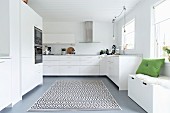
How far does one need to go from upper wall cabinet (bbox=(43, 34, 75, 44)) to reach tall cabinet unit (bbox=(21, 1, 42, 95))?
9.12ft

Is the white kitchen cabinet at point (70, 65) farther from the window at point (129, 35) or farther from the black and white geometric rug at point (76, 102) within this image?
the black and white geometric rug at point (76, 102)

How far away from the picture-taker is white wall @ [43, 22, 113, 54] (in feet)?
24.7

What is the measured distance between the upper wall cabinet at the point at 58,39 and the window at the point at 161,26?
165 inches

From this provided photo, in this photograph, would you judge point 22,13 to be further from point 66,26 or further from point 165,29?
point 66,26

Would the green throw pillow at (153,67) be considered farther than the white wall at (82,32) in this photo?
No

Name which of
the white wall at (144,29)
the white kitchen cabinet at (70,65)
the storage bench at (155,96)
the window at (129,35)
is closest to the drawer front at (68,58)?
the white kitchen cabinet at (70,65)

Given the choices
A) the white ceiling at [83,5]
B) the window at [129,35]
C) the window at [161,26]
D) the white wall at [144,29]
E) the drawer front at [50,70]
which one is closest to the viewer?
the window at [161,26]

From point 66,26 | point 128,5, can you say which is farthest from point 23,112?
point 66,26

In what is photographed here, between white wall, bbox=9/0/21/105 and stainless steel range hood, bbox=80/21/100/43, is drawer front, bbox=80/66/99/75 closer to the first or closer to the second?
stainless steel range hood, bbox=80/21/100/43

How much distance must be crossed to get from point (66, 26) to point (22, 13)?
4.09m

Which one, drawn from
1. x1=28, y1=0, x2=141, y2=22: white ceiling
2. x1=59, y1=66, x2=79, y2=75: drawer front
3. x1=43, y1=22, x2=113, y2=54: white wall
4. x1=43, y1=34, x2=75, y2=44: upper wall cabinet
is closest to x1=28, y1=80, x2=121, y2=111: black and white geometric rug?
x1=28, y1=0, x2=141, y2=22: white ceiling

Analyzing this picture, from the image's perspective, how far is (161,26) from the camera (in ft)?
12.2

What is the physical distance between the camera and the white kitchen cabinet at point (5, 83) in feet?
8.39

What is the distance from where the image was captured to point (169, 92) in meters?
2.46
